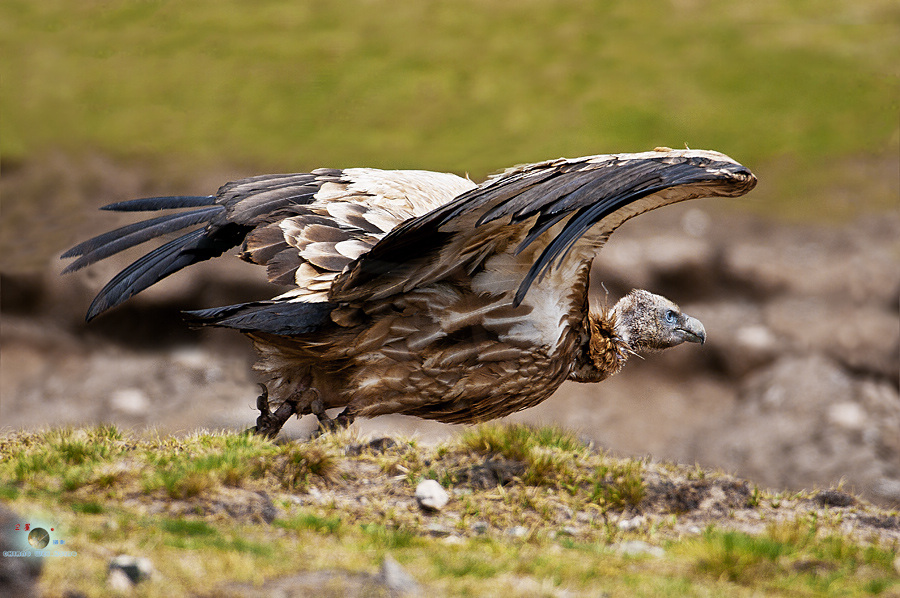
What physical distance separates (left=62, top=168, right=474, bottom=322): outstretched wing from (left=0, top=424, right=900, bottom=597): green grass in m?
0.84

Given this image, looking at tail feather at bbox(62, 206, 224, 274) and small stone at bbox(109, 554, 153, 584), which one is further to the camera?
tail feather at bbox(62, 206, 224, 274)

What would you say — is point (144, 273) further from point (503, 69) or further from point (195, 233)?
point (503, 69)

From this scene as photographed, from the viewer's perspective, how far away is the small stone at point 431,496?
3875 millimetres

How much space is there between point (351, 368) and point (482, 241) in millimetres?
1004

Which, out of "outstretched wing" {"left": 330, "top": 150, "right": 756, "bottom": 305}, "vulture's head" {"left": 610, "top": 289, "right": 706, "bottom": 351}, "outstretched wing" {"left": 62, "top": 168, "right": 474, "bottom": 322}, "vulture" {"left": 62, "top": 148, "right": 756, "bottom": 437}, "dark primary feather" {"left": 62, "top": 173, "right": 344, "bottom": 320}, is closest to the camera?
"outstretched wing" {"left": 330, "top": 150, "right": 756, "bottom": 305}

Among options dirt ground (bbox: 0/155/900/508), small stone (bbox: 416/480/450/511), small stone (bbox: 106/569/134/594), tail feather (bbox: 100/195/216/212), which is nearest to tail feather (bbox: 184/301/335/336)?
small stone (bbox: 416/480/450/511)

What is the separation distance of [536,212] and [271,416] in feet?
6.51

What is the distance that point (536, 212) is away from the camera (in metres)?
3.81

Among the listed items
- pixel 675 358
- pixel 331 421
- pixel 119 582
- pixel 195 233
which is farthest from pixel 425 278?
pixel 675 358

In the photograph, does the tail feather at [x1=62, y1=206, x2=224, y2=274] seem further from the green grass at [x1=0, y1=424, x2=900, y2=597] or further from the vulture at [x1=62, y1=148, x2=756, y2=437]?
the green grass at [x1=0, y1=424, x2=900, y2=597]

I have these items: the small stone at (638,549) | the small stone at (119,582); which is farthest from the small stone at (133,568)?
the small stone at (638,549)

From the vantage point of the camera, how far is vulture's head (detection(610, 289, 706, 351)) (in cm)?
573

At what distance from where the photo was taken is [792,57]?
15.1 metres

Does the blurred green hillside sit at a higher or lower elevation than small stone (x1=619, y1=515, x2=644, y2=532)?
higher
